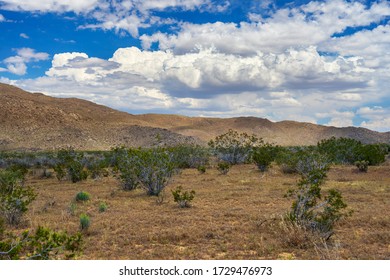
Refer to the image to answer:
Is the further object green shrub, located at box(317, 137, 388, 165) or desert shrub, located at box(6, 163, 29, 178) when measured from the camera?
green shrub, located at box(317, 137, 388, 165)

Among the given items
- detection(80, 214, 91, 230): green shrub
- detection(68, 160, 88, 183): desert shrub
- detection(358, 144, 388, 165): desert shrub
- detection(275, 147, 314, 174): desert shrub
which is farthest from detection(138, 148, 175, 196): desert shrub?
detection(358, 144, 388, 165): desert shrub

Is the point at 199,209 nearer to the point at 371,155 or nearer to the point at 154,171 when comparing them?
→ the point at 154,171

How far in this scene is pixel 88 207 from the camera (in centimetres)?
1526

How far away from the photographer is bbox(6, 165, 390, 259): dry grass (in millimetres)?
8906

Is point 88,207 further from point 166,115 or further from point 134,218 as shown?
point 166,115

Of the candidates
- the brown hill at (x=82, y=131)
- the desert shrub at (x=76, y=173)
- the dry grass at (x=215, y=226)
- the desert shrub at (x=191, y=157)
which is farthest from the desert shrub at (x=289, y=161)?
the brown hill at (x=82, y=131)

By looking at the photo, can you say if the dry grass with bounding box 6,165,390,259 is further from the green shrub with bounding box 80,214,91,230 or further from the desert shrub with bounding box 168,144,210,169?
the desert shrub with bounding box 168,144,210,169

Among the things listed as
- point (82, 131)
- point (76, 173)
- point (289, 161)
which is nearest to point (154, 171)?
point (76, 173)

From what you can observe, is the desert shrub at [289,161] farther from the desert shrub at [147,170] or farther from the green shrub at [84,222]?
the green shrub at [84,222]

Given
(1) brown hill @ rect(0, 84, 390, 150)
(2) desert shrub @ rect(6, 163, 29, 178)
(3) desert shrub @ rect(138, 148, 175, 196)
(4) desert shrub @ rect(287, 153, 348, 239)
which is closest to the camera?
(4) desert shrub @ rect(287, 153, 348, 239)

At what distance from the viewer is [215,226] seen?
11.4m

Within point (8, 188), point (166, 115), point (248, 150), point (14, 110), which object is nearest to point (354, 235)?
point (8, 188)

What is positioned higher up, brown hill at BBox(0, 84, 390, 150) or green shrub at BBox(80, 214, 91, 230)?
brown hill at BBox(0, 84, 390, 150)
